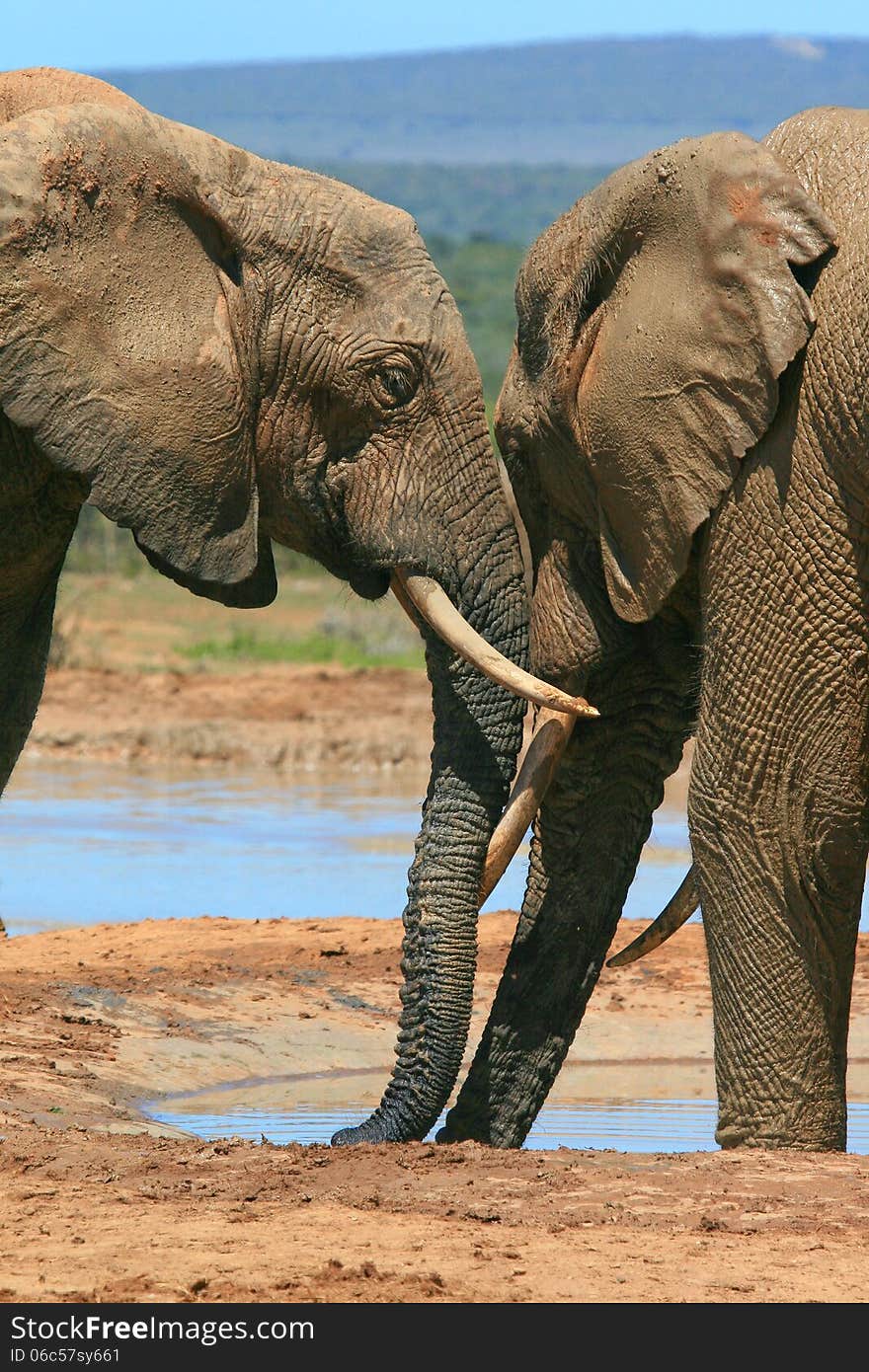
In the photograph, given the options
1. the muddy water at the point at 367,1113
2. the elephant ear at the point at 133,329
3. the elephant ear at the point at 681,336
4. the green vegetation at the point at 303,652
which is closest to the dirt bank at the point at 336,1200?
the muddy water at the point at 367,1113

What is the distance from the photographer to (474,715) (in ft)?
19.9

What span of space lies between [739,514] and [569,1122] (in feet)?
9.33

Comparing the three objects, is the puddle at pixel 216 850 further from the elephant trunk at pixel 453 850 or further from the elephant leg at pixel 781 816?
the elephant leg at pixel 781 816

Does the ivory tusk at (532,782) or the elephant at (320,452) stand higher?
the elephant at (320,452)

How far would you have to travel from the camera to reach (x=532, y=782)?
6242 millimetres

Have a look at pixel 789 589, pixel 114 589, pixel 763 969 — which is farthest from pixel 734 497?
pixel 114 589

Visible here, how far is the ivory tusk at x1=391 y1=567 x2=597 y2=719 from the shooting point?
231 inches

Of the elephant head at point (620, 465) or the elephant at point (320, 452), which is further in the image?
the elephant at point (320, 452)

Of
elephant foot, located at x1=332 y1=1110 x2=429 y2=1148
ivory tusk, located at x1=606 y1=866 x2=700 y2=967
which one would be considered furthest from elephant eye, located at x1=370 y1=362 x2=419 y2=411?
elephant foot, located at x1=332 y1=1110 x2=429 y2=1148

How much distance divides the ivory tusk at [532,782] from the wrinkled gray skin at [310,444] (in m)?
0.07

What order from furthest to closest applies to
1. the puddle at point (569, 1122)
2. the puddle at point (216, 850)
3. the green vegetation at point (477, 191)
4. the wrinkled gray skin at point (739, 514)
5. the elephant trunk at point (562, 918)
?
the green vegetation at point (477, 191)
the puddle at point (216, 850)
the puddle at point (569, 1122)
the elephant trunk at point (562, 918)
the wrinkled gray skin at point (739, 514)

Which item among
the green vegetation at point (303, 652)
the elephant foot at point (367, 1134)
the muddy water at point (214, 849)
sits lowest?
the muddy water at point (214, 849)

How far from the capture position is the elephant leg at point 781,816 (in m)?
5.36

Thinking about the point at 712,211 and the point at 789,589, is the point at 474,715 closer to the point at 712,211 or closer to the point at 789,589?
the point at 789,589
